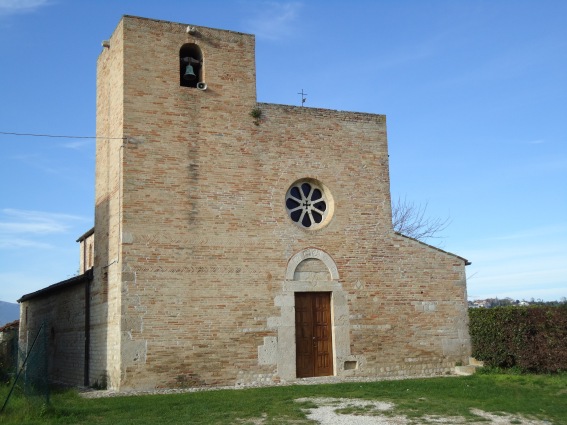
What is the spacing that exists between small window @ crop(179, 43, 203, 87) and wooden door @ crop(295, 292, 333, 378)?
19.2 feet

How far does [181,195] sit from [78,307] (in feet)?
15.4

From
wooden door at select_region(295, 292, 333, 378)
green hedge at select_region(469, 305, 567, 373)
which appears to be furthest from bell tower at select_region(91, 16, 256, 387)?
green hedge at select_region(469, 305, 567, 373)

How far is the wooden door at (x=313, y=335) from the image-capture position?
15.3m

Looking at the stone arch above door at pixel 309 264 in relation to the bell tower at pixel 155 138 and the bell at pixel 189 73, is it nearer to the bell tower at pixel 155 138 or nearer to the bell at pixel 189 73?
the bell tower at pixel 155 138

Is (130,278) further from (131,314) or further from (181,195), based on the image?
(181,195)

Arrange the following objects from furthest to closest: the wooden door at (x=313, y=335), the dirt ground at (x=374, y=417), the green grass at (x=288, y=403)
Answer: the wooden door at (x=313, y=335) → the green grass at (x=288, y=403) → the dirt ground at (x=374, y=417)

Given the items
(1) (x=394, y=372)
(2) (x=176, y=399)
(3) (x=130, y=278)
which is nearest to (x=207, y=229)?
(3) (x=130, y=278)

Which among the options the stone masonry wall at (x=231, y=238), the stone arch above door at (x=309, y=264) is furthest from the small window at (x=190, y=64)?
the stone arch above door at (x=309, y=264)

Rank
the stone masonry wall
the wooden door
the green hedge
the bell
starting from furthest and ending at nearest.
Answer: the wooden door < the bell < the green hedge < the stone masonry wall

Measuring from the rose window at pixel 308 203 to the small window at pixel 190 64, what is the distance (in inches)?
142

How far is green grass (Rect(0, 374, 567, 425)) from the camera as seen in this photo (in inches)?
391

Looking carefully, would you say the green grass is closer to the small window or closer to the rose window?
the rose window

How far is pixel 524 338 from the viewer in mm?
14992

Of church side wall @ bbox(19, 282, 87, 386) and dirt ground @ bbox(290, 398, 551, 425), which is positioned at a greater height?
church side wall @ bbox(19, 282, 87, 386)
